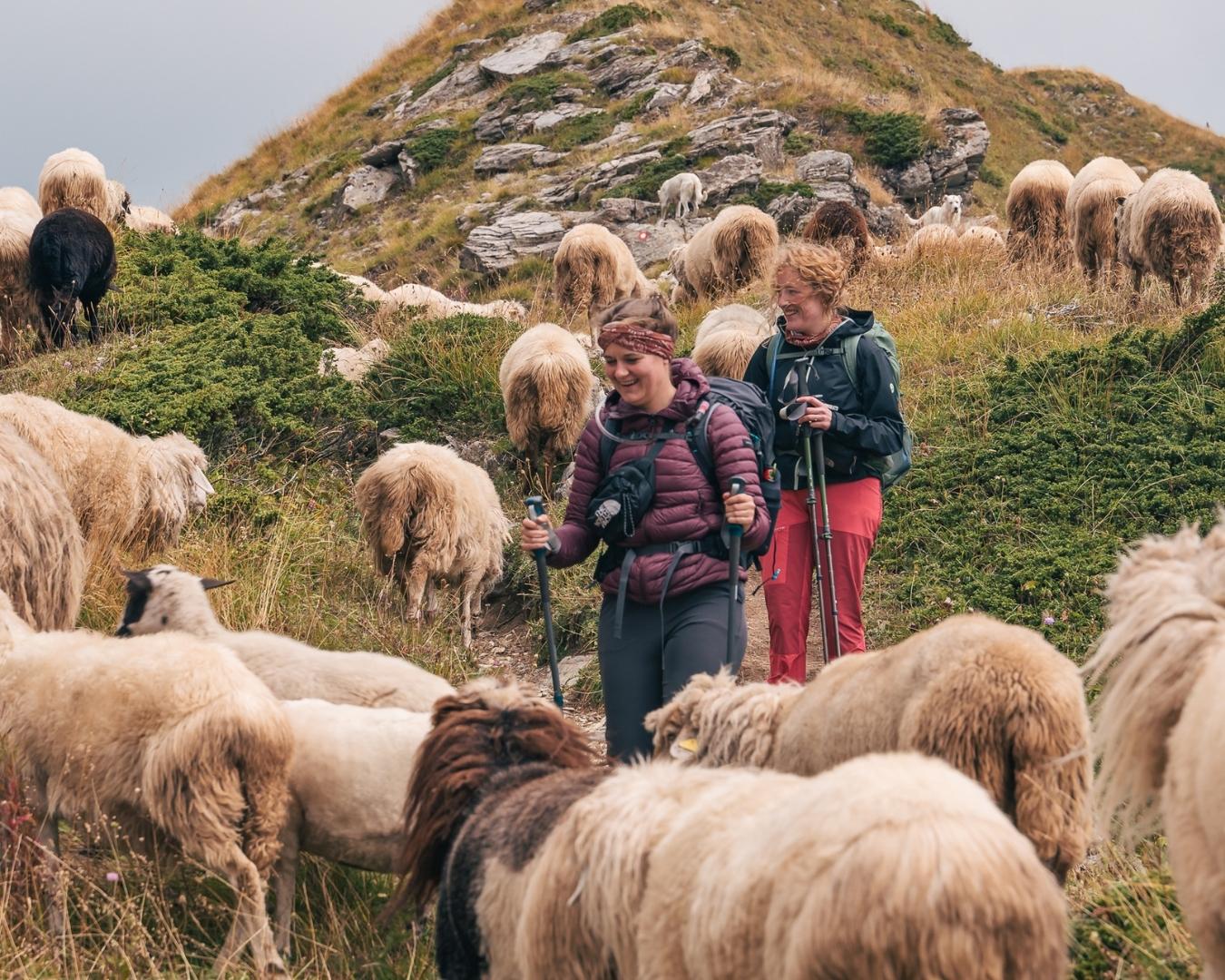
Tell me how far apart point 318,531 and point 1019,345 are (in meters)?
6.76

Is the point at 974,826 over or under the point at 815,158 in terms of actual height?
under

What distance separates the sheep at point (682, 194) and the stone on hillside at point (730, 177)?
15.2 inches

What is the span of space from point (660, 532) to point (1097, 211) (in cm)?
1167

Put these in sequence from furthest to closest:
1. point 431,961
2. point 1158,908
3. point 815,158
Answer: point 815,158
point 431,961
point 1158,908

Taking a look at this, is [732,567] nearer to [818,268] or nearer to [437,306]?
[818,268]

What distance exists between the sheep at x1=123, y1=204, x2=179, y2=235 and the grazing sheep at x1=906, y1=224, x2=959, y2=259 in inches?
391

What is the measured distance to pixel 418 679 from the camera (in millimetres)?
5711

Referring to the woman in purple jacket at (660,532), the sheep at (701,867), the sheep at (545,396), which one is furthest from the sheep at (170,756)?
the sheep at (545,396)

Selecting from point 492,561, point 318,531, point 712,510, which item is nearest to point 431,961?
point 712,510

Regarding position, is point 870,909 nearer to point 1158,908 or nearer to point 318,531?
point 1158,908

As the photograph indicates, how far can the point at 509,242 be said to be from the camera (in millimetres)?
24719

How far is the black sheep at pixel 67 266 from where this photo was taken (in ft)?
44.5

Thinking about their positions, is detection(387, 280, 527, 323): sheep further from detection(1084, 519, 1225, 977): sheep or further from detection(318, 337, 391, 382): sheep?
detection(1084, 519, 1225, 977): sheep

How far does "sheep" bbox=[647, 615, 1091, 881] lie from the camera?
3.78 metres
